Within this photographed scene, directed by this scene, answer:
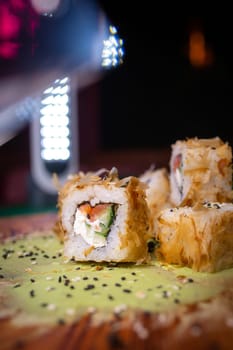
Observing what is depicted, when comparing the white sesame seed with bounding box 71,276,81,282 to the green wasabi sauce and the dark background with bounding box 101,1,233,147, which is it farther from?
the dark background with bounding box 101,1,233,147

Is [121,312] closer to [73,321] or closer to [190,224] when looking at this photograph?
[73,321]

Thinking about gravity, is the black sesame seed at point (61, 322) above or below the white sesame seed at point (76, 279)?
above

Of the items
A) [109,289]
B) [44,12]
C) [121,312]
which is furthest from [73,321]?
[44,12]

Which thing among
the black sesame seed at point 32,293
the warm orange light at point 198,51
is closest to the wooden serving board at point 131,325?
the black sesame seed at point 32,293

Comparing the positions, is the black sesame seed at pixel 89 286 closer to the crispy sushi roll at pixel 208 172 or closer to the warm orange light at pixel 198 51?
the crispy sushi roll at pixel 208 172

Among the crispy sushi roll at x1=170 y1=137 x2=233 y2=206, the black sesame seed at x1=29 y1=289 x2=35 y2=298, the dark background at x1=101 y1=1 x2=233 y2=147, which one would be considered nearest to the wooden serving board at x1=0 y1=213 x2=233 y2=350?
the black sesame seed at x1=29 y1=289 x2=35 y2=298

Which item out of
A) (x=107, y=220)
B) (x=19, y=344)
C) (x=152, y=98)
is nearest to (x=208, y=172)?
(x=107, y=220)
